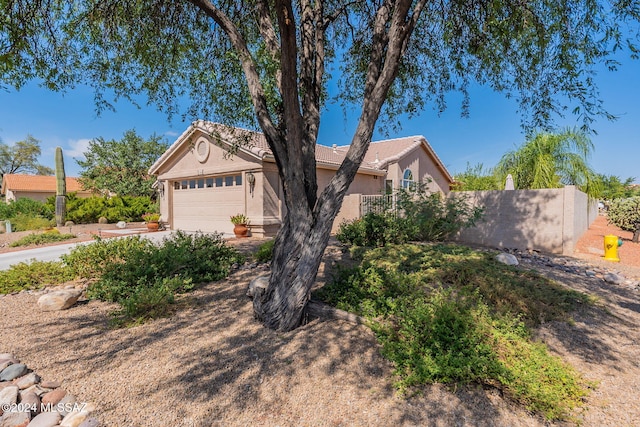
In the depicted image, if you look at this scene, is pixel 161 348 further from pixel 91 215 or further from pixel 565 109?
pixel 91 215

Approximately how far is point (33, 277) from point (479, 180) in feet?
70.2

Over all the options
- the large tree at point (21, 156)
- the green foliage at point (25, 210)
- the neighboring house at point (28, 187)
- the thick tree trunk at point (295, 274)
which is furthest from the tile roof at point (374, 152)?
the large tree at point (21, 156)

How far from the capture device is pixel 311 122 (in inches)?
160

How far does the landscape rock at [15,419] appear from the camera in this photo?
2322 mm

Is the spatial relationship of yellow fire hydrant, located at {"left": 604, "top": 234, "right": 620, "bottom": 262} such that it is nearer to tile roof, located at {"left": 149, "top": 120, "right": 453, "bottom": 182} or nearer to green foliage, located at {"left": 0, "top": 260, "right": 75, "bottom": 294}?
tile roof, located at {"left": 149, "top": 120, "right": 453, "bottom": 182}

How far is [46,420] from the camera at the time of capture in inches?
92.7

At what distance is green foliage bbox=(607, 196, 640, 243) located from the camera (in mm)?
12600

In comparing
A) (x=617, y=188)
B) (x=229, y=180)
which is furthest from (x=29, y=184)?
(x=617, y=188)

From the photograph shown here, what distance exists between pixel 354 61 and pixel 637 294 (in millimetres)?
6833

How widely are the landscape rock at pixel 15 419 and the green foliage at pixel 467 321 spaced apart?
3.01 metres

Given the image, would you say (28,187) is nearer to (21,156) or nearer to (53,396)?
(21,156)

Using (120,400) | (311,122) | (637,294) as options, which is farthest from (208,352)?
→ (637,294)

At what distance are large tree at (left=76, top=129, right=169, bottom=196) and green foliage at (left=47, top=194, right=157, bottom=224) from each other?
361 cm

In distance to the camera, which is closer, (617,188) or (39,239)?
(39,239)
